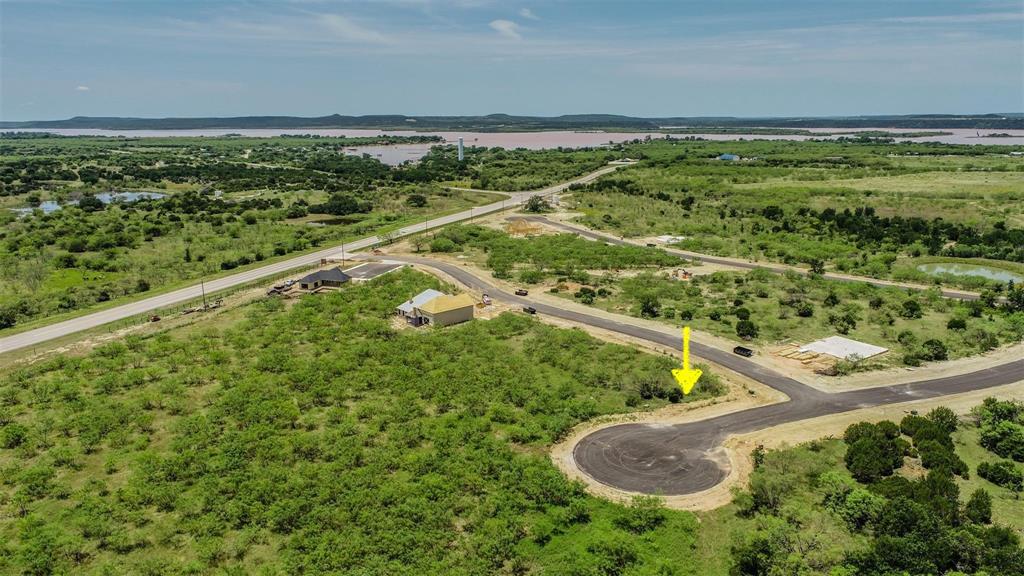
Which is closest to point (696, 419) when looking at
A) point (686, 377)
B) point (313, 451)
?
point (686, 377)

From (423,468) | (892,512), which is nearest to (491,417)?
(423,468)

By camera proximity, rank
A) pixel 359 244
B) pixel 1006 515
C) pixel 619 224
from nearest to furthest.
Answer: pixel 1006 515 → pixel 359 244 → pixel 619 224

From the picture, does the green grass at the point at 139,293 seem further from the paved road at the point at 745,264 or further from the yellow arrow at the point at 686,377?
the yellow arrow at the point at 686,377

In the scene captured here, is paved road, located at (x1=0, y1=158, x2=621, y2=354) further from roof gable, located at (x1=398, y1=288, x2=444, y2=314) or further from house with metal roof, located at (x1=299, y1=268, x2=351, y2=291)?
roof gable, located at (x1=398, y1=288, x2=444, y2=314)

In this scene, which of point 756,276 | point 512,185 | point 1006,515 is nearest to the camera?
point 1006,515

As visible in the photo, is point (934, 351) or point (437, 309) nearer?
point (934, 351)

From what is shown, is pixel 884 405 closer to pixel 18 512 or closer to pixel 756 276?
pixel 756 276

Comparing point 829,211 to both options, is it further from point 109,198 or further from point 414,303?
point 109,198
